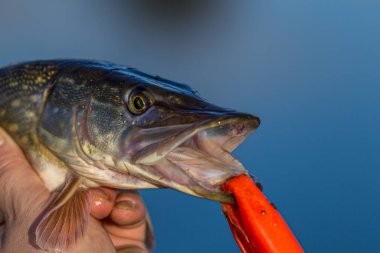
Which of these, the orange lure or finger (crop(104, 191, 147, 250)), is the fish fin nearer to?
finger (crop(104, 191, 147, 250))

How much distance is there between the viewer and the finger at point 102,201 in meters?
0.86

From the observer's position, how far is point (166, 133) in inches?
26.1

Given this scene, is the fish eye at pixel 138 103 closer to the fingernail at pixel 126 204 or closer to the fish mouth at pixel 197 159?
the fish mouth at pixel 197 159

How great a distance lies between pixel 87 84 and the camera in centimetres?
80

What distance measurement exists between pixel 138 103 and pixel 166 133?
0.31 feet

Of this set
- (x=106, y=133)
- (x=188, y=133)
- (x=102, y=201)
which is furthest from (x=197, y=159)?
(x=102, y=201)

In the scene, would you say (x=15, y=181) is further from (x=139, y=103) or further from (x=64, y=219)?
(x=139, y=103)

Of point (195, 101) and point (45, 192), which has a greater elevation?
point (195, 101)

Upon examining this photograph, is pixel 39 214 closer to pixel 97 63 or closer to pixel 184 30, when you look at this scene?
pixel 97 63

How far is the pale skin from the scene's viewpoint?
78 cm

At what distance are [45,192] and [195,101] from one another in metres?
0.32

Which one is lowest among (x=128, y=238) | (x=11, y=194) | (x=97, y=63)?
(x=128, y=238)

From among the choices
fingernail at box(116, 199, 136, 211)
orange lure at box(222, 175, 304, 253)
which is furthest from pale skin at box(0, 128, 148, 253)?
orange lure at box(222, 175, 304, 253)

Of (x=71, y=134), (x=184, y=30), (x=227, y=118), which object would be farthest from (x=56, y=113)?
(x=184, y=30)
